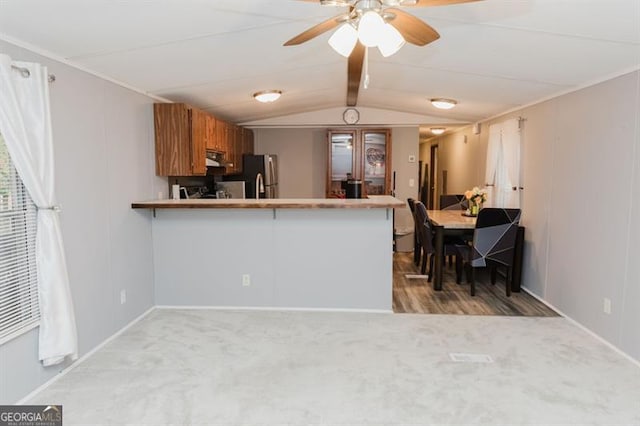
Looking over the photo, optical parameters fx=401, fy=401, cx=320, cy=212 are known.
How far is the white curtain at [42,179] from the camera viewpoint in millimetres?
2162

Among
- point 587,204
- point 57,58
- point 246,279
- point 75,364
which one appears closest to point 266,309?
point 246,279

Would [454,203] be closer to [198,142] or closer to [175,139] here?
[198,142]

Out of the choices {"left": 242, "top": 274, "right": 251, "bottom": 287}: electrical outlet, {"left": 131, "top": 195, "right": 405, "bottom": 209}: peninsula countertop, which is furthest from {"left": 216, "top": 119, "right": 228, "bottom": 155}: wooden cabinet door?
{"left": 242, "top": 274, "right": 251, "bottom": 287}: electrical outlet

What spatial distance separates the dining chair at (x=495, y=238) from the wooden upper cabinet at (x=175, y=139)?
3.01 meters

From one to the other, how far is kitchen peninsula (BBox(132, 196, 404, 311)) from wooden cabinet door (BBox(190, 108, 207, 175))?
1.40 ft

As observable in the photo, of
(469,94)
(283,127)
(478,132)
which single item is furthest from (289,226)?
(478,132)

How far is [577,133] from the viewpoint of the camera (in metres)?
3.49

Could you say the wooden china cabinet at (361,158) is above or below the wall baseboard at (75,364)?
above

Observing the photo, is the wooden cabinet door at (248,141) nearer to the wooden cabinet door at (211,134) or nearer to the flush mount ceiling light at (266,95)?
the wooden cabinet door at (211,134)

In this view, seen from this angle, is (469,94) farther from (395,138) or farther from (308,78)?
(395,138)

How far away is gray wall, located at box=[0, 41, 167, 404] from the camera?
8.07 ft

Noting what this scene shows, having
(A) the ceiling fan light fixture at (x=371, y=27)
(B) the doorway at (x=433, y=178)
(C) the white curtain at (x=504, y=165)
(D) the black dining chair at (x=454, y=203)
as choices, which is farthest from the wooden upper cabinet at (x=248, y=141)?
(B) the doorway at (x=433, y=178)

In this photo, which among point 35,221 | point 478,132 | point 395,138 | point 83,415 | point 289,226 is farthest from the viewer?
point 395,138

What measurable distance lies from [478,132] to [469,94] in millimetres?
1893
